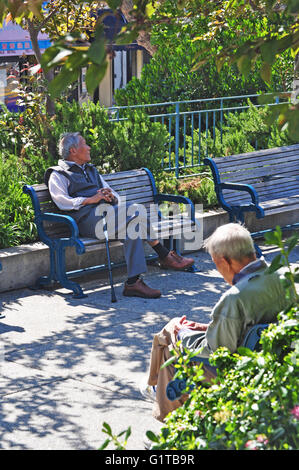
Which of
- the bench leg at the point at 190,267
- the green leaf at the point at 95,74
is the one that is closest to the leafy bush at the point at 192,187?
the bench leg at the point at 190,267

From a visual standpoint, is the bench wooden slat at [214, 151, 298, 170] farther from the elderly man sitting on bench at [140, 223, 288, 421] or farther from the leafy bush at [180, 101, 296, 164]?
the elderly man sitting on bench at [140, 223, 288, 421]

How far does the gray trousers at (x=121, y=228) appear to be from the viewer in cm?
782

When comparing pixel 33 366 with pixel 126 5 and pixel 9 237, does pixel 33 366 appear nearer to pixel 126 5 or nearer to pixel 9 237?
pixel 9 237

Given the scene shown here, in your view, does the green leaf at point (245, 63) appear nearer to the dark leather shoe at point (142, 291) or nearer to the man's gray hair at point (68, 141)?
the dark leather shoe at point (142, 291)

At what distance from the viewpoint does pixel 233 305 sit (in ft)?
13.3

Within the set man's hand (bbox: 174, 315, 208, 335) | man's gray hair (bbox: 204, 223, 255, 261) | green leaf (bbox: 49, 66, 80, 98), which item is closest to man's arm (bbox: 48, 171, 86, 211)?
man's hand (bbox: 174, 315, 208, 335)

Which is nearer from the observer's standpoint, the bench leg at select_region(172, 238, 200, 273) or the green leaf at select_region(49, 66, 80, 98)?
the green leaf at select_region(49, 66, 80, 98)

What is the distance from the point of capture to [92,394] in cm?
539

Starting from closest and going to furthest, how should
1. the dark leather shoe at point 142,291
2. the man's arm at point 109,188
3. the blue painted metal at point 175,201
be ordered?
the dark leather shoe at point 142,291
the man's arm at point 109,188
the blue painted metal at point 175,201

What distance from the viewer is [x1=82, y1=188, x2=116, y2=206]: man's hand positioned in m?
8.10

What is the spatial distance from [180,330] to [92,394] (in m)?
1.17

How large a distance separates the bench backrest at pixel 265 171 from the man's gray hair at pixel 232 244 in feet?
17.8

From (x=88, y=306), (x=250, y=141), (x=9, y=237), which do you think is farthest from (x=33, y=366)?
(x=250, y=141)

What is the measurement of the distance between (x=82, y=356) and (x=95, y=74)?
382cm
